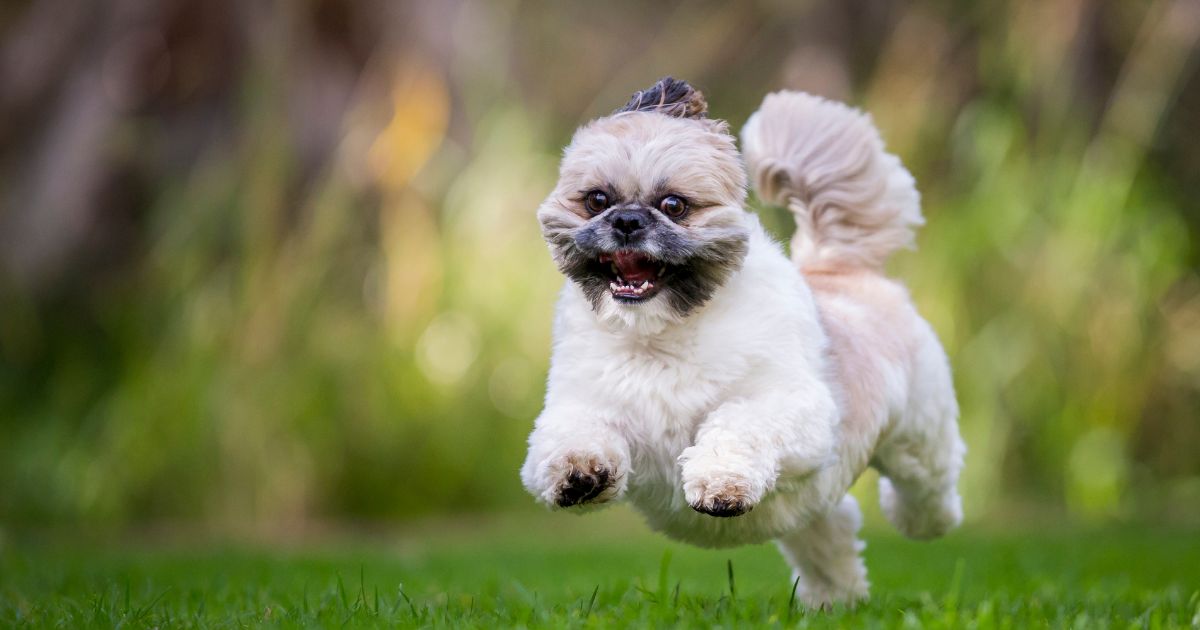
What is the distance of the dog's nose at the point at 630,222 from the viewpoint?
3697 millimetres

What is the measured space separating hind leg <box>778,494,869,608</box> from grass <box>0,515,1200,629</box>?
0.20 meters

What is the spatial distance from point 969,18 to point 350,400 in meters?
6.30

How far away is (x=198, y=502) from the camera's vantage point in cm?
1023

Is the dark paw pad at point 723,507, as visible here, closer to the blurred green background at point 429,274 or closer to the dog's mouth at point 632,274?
the dog's mouth at point 632,274

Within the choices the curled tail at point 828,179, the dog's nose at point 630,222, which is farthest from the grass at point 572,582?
the curled tail at point 828,179

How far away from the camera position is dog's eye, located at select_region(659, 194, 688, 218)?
379cm

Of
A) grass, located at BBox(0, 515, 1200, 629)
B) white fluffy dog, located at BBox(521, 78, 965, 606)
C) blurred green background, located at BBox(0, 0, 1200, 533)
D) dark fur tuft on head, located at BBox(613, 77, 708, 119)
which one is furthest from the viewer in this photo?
blurred green background, located at BBox(0, 0, 1200, 533)

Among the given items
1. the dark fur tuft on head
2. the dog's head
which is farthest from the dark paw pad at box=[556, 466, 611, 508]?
the dark fur tuft on head

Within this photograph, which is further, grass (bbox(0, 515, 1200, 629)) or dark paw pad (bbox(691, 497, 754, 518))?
grass (bbox(0, 515, 1200, 629))

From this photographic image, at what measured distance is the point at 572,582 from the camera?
20.2 ft

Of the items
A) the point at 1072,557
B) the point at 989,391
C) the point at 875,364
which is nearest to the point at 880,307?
the point at 875,364

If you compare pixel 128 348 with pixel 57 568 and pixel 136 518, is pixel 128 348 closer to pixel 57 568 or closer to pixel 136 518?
pixel 136 518

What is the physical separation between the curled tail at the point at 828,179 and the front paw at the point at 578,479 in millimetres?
1751

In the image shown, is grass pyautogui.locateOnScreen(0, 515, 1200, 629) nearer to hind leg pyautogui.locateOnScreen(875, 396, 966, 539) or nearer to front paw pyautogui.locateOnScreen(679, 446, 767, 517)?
hind leg pyautogui.locateOnScreen(875, 396, 966, 539)
